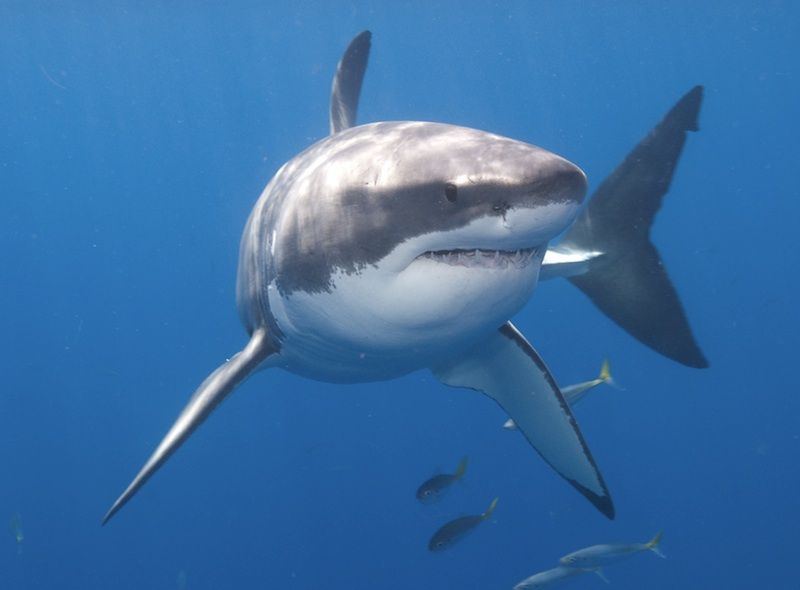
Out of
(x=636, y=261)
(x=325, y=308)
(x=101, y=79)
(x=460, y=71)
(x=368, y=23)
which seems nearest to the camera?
(x=325, y=308)

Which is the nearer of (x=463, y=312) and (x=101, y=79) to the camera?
(x=463, y=312)

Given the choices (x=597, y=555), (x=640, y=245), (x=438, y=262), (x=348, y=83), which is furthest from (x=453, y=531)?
(x=438, y=262)

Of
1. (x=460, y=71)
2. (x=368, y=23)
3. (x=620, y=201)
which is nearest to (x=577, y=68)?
(x=460, y=71)

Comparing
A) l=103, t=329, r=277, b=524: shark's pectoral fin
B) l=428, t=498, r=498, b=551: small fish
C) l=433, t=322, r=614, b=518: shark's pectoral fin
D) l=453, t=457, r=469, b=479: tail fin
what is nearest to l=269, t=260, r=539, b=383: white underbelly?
l=103, t=329, r=277, b=524: shark's pectoral fin

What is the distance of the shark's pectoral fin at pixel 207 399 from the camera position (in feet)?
14.5

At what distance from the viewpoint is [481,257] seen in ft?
9.46

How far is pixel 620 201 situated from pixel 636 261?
0.59m

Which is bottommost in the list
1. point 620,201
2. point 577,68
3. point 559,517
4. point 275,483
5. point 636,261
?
point 275,483

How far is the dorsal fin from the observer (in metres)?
6.54

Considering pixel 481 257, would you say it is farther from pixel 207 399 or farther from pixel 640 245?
pixel 640 245

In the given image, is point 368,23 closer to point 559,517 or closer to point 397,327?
point 559,517

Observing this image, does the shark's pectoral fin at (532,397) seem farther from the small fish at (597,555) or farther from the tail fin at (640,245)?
the small fish at (597,555)

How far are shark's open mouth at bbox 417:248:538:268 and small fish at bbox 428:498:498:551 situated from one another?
593 centimetres

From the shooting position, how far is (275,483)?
30.2m
